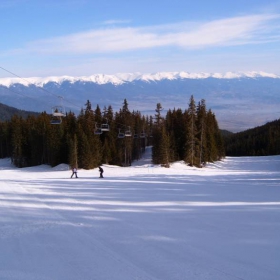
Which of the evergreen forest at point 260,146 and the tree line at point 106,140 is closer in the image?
the tree line at point 106,140

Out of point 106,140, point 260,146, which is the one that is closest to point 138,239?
point 106,140

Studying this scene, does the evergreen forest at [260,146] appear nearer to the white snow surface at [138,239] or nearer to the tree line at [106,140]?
the tree line at [106,140]

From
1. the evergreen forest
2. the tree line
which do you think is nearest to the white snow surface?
the tree line

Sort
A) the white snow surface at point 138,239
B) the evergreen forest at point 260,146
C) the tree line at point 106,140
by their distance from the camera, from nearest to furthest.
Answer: the white snow surface at point 138,239, the tree line at point 106,140, the evergreen forest at point 260,146

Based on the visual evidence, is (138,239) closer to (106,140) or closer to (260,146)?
(106,140)

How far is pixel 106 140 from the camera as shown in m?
60.3

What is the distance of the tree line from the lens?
53.7 m

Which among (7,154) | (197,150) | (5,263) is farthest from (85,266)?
(7,154)

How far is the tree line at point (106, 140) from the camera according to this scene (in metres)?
53.7

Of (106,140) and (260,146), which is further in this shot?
(260,146)

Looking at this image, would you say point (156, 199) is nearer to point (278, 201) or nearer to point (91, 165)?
point (278, 201)

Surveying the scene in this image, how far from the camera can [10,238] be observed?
10969mm

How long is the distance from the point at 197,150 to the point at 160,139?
24.8ft

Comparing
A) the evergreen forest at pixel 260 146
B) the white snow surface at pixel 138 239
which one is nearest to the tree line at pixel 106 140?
the white snow surface at pixel 138 239
